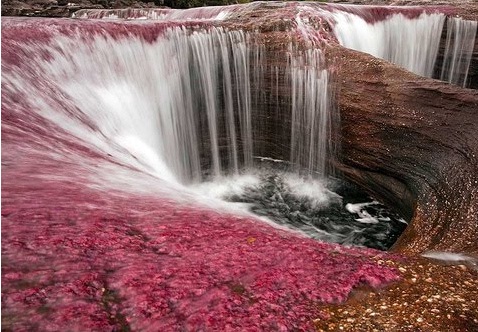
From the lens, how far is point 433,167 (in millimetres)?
8742

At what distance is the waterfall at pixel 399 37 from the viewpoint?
14.2 m

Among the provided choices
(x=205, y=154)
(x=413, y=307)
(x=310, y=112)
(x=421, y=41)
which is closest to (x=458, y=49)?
(x=421, y=41)

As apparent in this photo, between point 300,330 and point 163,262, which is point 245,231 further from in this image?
point 300,330

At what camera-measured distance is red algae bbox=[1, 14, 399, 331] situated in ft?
8.39

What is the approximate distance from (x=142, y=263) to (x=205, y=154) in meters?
9.53

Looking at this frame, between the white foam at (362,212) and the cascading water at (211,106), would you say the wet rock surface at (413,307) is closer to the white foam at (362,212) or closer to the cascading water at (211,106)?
the cascading water at (211,106)

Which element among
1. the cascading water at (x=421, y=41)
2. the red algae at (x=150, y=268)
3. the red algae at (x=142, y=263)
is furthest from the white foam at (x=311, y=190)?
the red algae at (x=150, y=268)

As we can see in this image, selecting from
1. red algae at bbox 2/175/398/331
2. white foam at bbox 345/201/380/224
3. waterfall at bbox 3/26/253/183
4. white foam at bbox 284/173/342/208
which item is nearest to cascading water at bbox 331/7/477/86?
white foam at bbox 284/173/342/208

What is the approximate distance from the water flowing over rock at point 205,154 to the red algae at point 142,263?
0.01 metres

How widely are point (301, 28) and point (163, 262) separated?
392 inches

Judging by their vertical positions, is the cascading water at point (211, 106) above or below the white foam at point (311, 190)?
above

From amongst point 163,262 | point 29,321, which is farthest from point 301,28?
point 29,321

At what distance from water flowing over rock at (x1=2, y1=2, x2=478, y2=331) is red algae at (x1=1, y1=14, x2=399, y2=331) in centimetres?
1

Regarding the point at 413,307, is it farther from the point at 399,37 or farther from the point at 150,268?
the point at 399,37
